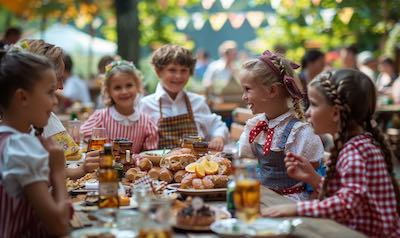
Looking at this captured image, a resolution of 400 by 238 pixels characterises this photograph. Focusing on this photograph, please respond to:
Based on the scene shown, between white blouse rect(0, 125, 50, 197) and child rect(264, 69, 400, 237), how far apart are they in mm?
932

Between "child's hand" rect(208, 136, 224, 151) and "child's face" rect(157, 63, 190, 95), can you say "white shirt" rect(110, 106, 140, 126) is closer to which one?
"child's face" rect(157, 63, 190, 95)

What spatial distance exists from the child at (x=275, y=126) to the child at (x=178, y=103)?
1703 millimetres

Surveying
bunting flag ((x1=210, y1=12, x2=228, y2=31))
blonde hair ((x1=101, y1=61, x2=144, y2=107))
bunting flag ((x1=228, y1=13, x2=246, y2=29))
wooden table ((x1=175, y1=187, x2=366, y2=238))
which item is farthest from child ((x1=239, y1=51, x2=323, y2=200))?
bunting flag ((x1=228, y1=13, x2=246, y2=29))

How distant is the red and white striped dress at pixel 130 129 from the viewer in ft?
19.9

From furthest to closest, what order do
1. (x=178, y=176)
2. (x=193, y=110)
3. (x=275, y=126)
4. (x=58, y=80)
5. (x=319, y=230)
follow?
(x=193, y=110) → (x=58, y=80) → (x=275, y=126) → (x=178, y=176) → (x=319, y=230)

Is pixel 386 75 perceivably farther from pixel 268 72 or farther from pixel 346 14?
pixel 268 72

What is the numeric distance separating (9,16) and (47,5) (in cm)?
Result: 200

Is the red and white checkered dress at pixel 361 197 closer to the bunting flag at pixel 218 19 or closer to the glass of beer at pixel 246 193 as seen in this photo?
the glass of beer at pixel 246 193

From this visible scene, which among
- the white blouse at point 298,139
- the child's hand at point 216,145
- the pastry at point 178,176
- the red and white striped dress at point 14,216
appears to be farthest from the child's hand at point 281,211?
the child's hand at point 216,145

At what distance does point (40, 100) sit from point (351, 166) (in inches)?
50.5

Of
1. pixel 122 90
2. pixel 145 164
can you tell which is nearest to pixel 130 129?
pixel 122 90

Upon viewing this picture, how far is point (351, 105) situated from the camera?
10.7ft

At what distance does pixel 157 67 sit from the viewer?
6.62m

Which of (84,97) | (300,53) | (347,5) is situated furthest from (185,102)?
(300,53)
